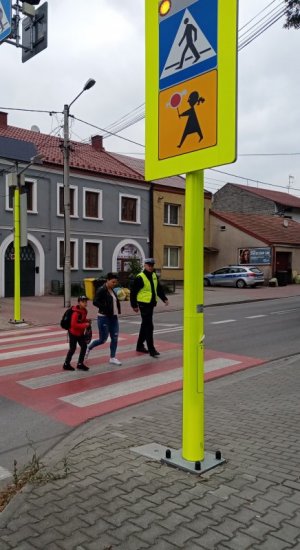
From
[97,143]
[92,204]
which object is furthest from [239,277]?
[97,143]

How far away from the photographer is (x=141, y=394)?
6.44m

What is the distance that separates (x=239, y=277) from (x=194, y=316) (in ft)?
94.6

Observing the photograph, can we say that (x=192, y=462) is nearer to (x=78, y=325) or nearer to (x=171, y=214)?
(x=78, y=325)

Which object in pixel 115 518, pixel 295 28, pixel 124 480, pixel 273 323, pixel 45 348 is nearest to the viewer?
pixel 115 518

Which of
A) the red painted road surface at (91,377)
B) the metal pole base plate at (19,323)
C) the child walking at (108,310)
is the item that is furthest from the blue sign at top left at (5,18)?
the metal pole base plate at (19,323)

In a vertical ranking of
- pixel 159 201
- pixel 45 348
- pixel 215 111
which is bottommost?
pixel 45 348

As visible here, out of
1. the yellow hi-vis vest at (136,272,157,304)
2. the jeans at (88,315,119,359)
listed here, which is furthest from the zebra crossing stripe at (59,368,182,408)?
the yellow hi-vis vest at (136,272,157,304)

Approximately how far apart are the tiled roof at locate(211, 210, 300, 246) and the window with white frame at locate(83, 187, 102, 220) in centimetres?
1182

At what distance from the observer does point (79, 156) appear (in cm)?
2939

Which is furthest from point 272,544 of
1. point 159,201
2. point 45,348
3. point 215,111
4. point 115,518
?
point 159,201

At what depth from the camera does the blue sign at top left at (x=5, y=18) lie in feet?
21.5

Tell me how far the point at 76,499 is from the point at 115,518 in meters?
0.37

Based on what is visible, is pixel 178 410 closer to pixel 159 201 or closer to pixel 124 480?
pixel 124 480

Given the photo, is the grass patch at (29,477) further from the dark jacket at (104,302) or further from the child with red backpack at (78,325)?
the dark jacket at (104,302)
